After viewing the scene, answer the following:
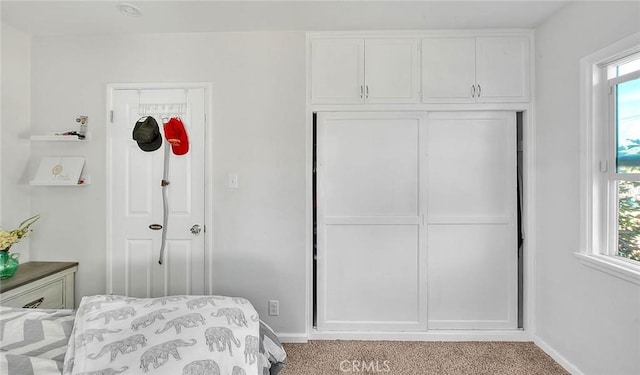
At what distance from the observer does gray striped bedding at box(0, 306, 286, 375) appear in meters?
0.99

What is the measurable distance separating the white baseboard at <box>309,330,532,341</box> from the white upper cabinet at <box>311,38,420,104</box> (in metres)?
1.92

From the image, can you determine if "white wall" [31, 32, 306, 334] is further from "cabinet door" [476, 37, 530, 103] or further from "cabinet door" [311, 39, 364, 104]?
"cabinet door" [476, 37, 530, 103]

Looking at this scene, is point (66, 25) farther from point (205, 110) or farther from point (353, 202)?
point (353, 202)

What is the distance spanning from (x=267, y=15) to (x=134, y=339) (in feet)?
7.10

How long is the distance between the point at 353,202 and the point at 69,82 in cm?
263

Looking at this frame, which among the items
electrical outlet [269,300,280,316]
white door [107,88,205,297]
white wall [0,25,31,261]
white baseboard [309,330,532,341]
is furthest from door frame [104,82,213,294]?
white baseboard [309,330,532,341]

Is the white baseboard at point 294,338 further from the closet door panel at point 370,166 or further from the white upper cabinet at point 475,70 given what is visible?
the white upper cabinet at point 475,70

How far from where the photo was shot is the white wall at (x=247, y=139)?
2.41 metres

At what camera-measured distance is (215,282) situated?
2.43 meters

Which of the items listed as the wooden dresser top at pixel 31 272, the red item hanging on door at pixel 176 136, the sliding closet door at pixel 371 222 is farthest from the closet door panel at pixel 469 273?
the wooden dresser top at pixel 31 272

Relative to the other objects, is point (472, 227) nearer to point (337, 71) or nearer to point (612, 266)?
point (612, 266)

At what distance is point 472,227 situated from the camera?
94.8 inches

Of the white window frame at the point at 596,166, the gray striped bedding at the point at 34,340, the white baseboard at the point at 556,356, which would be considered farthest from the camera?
the white baseboard at the point at 556,356

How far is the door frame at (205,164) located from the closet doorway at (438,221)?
3.38ft
